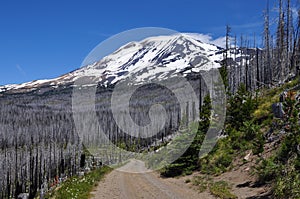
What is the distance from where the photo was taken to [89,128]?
407 ft

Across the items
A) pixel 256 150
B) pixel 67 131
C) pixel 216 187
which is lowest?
pixel 67 131

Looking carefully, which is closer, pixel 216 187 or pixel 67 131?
pixel 216 187

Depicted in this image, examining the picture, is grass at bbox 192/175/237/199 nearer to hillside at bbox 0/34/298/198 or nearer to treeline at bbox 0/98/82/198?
hillside at bbox 0/34/298/198

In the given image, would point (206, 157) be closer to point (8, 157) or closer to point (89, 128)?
point (8, 157)

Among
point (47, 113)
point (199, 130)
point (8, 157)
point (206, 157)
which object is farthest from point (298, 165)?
point (47, 113)

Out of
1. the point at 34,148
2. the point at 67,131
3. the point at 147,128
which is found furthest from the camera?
the point at 147,128

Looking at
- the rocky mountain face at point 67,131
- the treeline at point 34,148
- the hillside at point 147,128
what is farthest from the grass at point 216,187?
the rocky mountain face at point 67,131

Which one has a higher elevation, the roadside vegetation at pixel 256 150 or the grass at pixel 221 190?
the roadside vegetation at pixel 256 150

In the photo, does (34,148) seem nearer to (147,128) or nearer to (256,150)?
(147,128)

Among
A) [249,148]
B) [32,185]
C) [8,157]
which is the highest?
[249,148]

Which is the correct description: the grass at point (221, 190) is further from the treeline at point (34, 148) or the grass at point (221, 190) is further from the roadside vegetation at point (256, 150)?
the treeline at point (34, 148)

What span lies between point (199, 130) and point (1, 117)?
11428cm

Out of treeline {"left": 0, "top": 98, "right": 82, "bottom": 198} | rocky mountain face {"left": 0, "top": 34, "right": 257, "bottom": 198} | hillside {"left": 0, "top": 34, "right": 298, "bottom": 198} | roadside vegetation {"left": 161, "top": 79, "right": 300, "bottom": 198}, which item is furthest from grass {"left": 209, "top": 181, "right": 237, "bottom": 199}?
rocky mountain face {"left": 0, "top": 34, "right": 257, "bottom": 198}

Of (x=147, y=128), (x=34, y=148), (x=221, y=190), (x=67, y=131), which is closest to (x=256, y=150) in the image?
(x=221, y=190)
